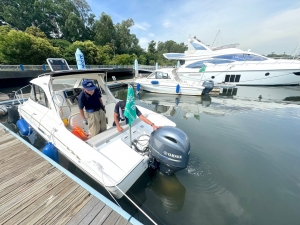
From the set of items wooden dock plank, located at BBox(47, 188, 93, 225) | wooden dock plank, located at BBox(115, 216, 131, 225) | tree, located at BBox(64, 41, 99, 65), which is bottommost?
wooden dock plank, located at BBox(115, 216, 131, 225)

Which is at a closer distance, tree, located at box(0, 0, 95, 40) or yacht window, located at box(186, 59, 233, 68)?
yacht window, located at box(186, 59, 233, 68)

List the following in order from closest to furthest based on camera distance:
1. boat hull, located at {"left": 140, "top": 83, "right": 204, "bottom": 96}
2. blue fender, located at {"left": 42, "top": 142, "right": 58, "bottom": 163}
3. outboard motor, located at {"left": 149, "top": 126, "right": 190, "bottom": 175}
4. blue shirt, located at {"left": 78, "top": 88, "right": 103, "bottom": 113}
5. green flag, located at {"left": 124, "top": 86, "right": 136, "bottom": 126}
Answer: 1. outboard motor, located at {"left": 149, "top": 126, "right": 190, "bottom": 175}
2. green flag, located at {"left": 124, "top": 86, "right": 136, "bottom": 126}
3. blue shirt, located at {"left": 78, "top": 88, "right": 103, "bottom": 113}
4. blue fender, located at {"left": 42, "top": 142, "right": 58, "bottom": 163}
5. boat hull, located at {"left": 140, "top": 83, "right": 204, "bottom": 96}

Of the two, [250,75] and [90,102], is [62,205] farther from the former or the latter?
[250,75]

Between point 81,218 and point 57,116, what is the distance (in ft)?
6.83

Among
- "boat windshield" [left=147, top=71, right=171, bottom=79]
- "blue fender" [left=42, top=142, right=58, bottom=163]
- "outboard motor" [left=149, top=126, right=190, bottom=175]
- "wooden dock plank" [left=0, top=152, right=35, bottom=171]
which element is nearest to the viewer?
"outboard motor" [left=149, top=126, right=190, bottom=175]

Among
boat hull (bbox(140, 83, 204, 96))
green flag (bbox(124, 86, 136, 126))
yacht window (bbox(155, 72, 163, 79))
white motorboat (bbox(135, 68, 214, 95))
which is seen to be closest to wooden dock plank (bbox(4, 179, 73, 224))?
green flag (bbox(124, 86, 136, 126))

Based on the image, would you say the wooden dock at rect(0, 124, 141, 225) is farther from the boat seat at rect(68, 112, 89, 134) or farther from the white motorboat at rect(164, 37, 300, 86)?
the white motorboat at rect(164, 37, 300, 86)

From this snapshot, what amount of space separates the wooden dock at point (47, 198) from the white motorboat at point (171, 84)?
9574mm

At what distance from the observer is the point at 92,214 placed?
1.74 meters

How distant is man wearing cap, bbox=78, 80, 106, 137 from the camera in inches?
105

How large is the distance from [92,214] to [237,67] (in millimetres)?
17517

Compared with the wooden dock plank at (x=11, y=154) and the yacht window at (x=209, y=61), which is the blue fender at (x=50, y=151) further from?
the yacht window at (x=209, y=61)

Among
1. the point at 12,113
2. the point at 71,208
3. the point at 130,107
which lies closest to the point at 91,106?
the point at 130,107

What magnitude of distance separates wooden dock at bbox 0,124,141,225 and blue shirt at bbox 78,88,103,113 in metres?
1.20
